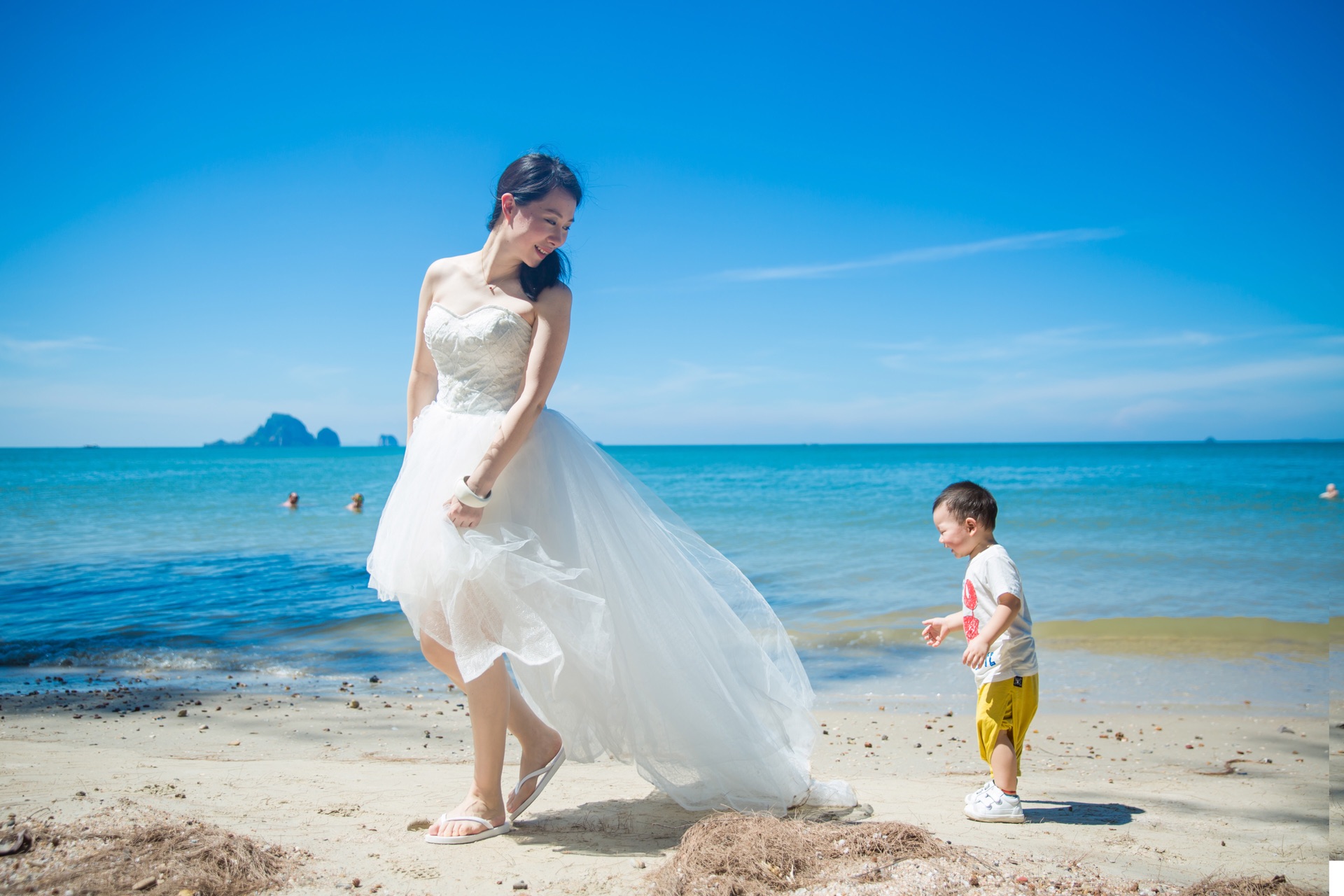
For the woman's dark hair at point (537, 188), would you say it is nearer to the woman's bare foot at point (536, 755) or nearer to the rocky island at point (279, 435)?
the woman's bare foot at point (536, 755)

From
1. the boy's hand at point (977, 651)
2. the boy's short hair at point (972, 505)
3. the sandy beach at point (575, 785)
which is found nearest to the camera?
the sandy beach at point (575, 785)

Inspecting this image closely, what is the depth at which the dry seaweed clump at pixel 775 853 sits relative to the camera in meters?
2.48

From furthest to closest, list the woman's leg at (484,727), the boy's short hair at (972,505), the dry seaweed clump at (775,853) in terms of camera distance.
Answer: the boy's short hair at (972,505) < the woman's leg at (484,727) < the dry seaweed clump at (775,853)

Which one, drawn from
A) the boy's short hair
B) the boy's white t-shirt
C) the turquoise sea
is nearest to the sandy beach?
the boy's white t-shirt

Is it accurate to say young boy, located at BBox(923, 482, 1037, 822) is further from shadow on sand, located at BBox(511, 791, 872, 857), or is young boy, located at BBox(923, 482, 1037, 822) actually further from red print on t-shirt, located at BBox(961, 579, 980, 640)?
shadow on sand, located at BBox(511, 791, 872, 857)

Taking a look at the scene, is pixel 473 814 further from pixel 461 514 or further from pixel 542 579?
pixel 461 514

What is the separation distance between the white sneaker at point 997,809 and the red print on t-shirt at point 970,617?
2.11 ft

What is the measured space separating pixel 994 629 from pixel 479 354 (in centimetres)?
231

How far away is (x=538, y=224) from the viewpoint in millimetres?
2975

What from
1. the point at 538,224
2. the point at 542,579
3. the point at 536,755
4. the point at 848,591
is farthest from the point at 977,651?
the point at 848,591

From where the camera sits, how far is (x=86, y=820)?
2859 mm

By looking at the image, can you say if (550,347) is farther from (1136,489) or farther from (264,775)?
(1136,489)

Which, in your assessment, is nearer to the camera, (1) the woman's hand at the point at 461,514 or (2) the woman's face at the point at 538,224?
(1) the woman's hand at the point at 461,514

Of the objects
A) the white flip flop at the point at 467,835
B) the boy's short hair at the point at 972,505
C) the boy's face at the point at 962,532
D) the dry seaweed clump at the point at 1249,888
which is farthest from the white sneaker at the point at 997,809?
the white flip flop at the point at 467,835
